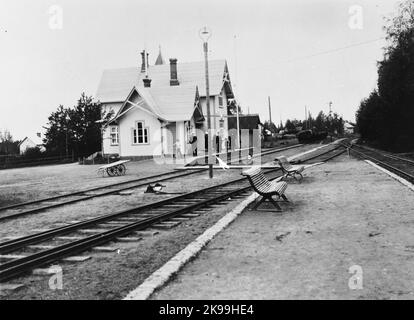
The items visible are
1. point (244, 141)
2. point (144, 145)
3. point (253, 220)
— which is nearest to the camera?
point (253, 220)

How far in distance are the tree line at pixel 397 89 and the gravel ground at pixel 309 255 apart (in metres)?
31.0

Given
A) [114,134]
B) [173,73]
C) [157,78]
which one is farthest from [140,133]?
[157,78]

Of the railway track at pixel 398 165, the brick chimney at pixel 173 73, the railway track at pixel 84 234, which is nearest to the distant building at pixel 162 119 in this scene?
the brick chimney at pixel 173 73

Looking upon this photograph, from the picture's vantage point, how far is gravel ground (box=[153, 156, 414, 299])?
4.77m

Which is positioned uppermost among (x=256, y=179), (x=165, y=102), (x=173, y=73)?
(x=173, y=73)

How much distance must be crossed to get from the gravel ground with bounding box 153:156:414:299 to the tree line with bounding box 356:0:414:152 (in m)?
31.0

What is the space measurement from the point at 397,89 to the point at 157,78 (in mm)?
23736

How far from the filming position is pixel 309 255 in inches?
241

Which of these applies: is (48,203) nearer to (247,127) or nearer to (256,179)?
(256,179)
